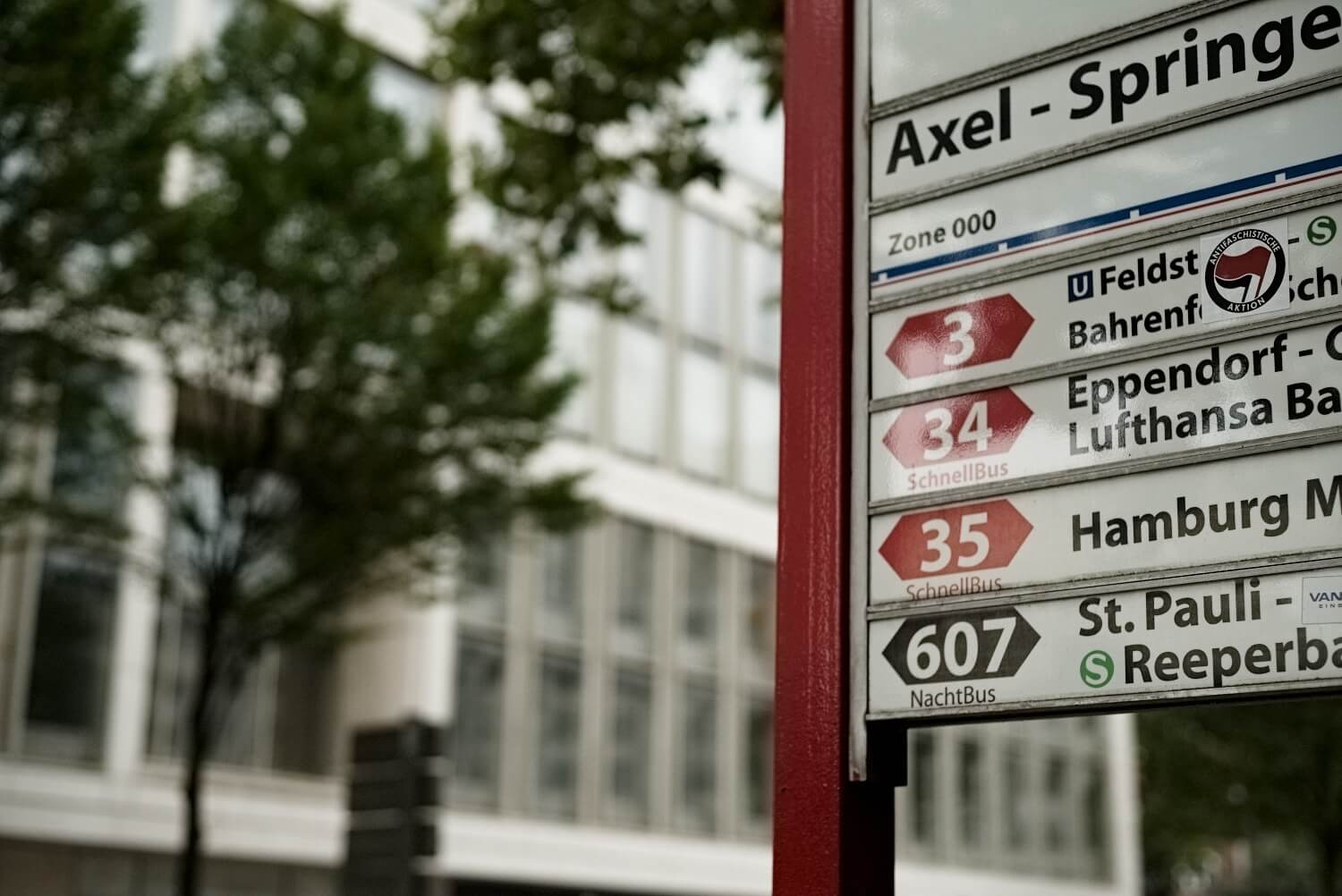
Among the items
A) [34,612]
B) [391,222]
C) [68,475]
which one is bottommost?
[34,612]

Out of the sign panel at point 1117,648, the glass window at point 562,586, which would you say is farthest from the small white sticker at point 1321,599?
the glass window at point 562,586

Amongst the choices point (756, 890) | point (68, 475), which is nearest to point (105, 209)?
point (68, 475)

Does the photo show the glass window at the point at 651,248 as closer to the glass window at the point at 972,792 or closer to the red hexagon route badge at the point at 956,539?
the glass window at the point at 972,792

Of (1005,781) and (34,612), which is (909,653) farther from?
(1005,781)

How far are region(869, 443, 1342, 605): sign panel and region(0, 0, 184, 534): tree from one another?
38.3 ft

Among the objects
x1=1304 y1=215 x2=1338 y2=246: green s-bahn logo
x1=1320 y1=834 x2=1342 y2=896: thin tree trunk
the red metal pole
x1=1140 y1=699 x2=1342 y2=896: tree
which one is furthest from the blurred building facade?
x1=1304 y1=215 x2=1338 y2=246: green s-bahn logo

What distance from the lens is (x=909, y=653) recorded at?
11.3 feet

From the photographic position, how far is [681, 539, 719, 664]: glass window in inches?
1251

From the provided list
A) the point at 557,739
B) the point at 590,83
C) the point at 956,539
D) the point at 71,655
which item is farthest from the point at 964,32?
the point at 557,739

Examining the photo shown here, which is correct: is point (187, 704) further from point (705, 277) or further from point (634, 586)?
point (705, 277)

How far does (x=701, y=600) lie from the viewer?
106ft

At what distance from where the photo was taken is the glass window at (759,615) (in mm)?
33188

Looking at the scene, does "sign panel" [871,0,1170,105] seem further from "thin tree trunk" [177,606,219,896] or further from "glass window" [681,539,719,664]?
"glass window" [681,539,719,664]

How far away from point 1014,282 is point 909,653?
765 mm
